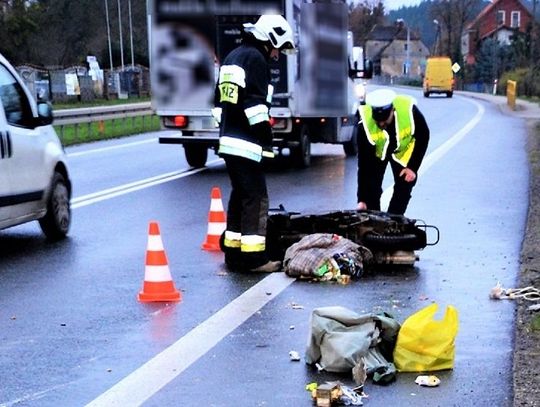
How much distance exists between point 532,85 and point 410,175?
46.8 meters

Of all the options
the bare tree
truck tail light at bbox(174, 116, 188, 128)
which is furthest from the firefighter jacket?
the bare tree

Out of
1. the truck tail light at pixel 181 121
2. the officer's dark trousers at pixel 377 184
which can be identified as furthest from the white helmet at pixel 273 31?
the truck tail light at pixel 181 121

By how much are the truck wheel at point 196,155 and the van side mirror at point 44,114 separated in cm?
783

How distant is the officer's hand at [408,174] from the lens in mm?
8664

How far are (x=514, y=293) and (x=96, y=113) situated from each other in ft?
69.5

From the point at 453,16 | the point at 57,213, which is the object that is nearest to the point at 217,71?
the point at 57,213

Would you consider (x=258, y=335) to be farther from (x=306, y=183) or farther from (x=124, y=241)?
(x=306, y=183)

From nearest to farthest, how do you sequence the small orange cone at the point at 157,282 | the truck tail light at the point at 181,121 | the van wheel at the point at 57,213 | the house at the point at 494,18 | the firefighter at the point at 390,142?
the small orange cone at the point at 157,282 → the firefighter at the point at 390,142 → the van wheel at the point at 57,213 → the truck tail light at the point at 181,121 → the house at the point at 494,18

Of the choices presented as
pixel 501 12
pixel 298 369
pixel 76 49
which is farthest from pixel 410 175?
pixel 501 12

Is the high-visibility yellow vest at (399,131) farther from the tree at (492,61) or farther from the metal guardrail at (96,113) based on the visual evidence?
the tree at (492,61)

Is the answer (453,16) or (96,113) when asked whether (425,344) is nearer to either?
(96,113)

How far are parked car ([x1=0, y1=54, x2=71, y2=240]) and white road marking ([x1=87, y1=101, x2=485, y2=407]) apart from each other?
8.83 feet

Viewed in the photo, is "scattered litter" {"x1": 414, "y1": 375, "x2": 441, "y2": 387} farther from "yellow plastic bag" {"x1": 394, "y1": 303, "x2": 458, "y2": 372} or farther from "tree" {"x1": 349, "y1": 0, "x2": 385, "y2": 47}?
"tree" {"x1": 349, "y1": 0, "x2": 385, "y2": 47}

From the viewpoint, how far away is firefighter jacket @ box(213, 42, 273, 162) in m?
7.91
